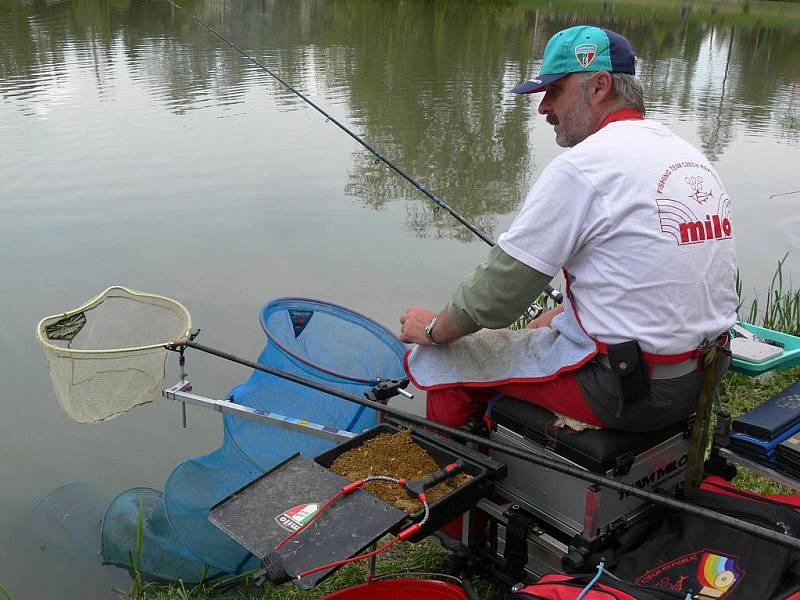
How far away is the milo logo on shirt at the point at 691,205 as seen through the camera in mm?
1749

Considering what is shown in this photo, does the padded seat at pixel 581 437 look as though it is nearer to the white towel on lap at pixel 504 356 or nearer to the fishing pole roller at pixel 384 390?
the white towel on lap at pixel 504 356

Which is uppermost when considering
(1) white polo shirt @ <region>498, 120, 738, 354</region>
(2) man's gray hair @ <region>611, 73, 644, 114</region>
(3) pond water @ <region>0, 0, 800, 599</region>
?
(2) man's gray hair @ <region>611, 73, 644, 114</region>

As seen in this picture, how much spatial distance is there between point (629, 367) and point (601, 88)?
722 mm

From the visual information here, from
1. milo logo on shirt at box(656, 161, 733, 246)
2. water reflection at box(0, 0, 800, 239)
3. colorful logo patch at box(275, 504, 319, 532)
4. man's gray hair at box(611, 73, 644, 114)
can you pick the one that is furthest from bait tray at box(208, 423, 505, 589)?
water reflection at box(0, 0, 800, 239)

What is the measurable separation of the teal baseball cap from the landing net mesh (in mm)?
1329

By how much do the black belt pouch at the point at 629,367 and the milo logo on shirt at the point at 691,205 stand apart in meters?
0.26

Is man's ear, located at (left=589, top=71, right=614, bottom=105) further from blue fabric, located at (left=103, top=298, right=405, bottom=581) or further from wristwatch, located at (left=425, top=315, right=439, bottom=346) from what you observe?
blue fabric, located at (left=103, top=298, right=405, bottom=581)

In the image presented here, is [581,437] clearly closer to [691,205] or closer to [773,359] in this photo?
[691,205]

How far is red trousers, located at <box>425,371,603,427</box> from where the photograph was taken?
1926 millimetres

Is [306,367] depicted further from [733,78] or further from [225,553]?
[733,78]

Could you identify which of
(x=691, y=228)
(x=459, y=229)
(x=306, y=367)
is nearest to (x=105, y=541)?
(x=306, y=367)

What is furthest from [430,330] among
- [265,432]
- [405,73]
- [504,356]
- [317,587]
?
[405,73]

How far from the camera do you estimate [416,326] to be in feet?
7.02

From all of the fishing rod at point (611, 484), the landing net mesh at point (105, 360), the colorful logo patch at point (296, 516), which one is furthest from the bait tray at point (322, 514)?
the landing net mesh at point (105, 360)
